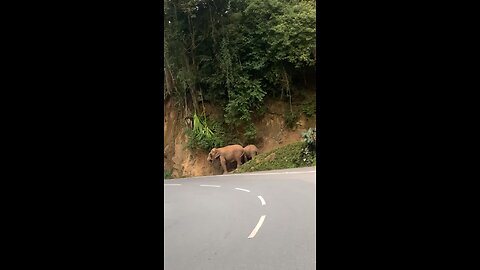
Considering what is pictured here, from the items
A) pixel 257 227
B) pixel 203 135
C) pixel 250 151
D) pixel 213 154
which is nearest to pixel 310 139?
pixel 250 151

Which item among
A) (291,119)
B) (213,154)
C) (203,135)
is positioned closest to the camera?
(213,154)

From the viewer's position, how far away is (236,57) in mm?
10094

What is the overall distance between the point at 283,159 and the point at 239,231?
7005mm

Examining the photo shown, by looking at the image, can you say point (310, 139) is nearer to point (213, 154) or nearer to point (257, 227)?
point (213, 154)

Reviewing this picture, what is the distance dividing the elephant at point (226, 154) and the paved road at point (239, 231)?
494 cm

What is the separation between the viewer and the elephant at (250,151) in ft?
35.7

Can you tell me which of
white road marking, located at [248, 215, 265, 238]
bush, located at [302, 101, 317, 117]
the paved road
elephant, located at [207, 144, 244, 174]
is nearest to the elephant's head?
elephant, located at [207, 144, 244, 174]

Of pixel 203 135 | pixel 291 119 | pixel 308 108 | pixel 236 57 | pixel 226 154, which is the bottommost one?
pixel 226 154

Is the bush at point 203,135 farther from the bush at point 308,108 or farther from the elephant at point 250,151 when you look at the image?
the bush at point 308,108
